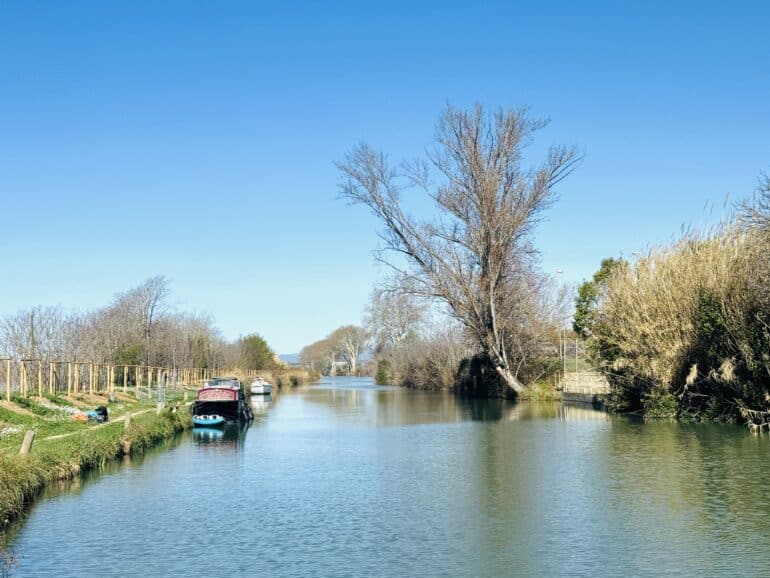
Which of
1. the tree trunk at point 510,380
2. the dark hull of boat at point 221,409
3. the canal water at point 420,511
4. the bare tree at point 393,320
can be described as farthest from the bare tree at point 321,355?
the canal water at point 420,511

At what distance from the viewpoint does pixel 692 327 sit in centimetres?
3297

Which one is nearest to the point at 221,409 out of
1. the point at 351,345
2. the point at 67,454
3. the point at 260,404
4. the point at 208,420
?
the point at 208,420

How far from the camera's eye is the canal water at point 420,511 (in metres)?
12.7

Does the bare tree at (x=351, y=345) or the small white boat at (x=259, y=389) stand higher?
the bare tree at (x=351, y=345)

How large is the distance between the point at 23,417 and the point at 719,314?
24185 millimetres

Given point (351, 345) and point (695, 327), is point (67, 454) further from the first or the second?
point (351, 345)

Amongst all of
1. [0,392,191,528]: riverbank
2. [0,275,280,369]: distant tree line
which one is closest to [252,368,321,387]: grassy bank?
[0,275,280,369]: distant tree line

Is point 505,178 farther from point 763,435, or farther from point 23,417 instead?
point 23,417

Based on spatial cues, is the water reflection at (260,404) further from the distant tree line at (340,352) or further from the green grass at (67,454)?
the distant tree line at (340,352)

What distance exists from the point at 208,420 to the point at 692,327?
2028 centimetres

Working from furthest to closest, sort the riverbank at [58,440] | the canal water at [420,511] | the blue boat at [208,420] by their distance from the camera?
the blue boat at [208,420] → the riverbank at [58,440] → the canal water at [420,511]

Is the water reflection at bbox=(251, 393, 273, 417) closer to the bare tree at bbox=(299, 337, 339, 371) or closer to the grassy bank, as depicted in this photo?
the grassy bank

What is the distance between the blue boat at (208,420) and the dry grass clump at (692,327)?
17.4m

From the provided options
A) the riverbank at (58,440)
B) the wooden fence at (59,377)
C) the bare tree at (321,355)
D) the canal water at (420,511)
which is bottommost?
the canal water at (420,511)
